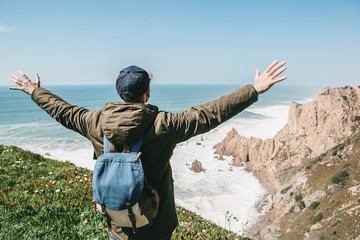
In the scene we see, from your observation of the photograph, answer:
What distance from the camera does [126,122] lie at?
1.80 meters

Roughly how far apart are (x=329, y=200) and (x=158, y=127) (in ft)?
101

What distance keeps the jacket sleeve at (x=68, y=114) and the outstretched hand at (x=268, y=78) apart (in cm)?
153

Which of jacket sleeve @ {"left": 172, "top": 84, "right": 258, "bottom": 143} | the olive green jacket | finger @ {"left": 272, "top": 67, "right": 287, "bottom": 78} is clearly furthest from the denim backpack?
finger @ {"left": 272, "top": 67, "right": 287, "bottom": 78}

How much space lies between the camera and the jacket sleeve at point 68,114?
2248mm

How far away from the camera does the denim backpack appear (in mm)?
1827

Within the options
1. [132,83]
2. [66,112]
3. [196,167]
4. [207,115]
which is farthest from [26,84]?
[196,167]

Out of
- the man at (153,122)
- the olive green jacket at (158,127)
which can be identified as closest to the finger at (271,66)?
the man at (153,122)

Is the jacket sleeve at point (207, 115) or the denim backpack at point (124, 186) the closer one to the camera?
the denim backpack at point (124, 186)

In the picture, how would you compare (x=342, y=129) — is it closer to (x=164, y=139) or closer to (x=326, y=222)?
(x=326, y=222)

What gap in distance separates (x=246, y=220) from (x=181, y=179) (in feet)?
42.4

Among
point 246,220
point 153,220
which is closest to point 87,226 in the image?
point 153,220

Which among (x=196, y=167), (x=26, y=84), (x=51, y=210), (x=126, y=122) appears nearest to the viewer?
(x=126, y=122)

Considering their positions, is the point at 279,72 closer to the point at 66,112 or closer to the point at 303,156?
Answer: the point at 66,112

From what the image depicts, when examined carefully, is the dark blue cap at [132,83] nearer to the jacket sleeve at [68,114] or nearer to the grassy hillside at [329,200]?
the jacket sleeve at [68,114]
